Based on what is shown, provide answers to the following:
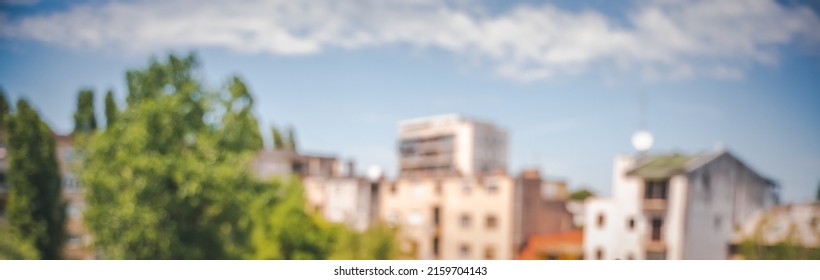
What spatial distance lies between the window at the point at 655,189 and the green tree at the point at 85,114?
5.07 meters

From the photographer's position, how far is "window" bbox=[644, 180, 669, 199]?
7.02m

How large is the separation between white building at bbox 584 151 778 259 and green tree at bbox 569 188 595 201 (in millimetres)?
75

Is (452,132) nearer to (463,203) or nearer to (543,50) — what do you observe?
(463,203)

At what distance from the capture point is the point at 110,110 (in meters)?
6.46

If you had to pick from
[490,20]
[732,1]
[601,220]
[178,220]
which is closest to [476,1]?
[490,20]

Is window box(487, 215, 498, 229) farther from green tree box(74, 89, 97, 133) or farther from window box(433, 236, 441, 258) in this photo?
green tree box(74, 89, 97, 133)

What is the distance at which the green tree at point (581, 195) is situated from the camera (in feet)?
22.9

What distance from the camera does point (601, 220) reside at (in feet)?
23.4

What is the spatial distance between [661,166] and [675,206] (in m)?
0.44

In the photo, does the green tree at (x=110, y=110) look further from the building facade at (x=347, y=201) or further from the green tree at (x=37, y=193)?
the building facade at (x=347, y=201)

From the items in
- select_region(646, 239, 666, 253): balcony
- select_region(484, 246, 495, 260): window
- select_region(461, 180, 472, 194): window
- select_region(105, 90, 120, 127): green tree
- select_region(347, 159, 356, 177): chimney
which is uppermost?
select_region(105, 90, 120, 127): green tree

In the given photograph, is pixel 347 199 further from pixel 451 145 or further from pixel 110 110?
pixel 110 110

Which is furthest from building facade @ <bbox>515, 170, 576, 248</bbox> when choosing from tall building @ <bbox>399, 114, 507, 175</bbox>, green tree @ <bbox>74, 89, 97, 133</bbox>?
green tree @ <bbox>74, 89, 97, 133</bbox>

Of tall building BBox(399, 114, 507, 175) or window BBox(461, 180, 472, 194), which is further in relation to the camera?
window BBox(461, 180, 472, 194)
